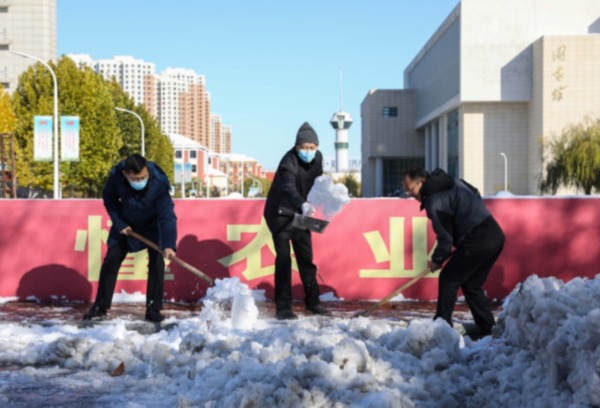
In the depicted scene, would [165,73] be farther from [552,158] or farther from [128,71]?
[552,158]

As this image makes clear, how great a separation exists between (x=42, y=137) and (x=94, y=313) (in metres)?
20.7

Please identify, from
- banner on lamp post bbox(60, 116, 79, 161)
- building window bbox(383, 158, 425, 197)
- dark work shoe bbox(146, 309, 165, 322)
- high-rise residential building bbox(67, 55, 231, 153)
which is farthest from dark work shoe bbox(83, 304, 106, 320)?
high-rise residential building bbox(67, 55, 231, 153)

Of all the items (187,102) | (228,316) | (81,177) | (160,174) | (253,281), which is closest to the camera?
(228,316)

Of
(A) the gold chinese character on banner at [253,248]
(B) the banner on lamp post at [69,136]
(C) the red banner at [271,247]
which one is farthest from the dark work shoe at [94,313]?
(B) the banner on lamp post at [69,136]

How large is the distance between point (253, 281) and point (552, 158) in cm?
5250

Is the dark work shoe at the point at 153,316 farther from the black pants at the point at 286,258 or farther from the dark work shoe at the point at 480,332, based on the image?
the dark work shoe at the point at 480,332

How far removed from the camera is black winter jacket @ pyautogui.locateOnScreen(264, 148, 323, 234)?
7.56 m

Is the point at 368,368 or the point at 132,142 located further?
the point at 132,142

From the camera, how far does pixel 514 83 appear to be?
227ft

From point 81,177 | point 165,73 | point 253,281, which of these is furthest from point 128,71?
point 253,281

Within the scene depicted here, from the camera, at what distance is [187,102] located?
18762 centimetres

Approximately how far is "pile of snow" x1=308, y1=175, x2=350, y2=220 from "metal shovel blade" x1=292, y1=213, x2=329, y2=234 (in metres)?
0.31

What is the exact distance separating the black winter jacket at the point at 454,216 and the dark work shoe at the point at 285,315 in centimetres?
187

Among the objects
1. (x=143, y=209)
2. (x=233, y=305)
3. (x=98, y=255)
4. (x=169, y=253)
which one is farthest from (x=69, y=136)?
(x=233, y=305)
